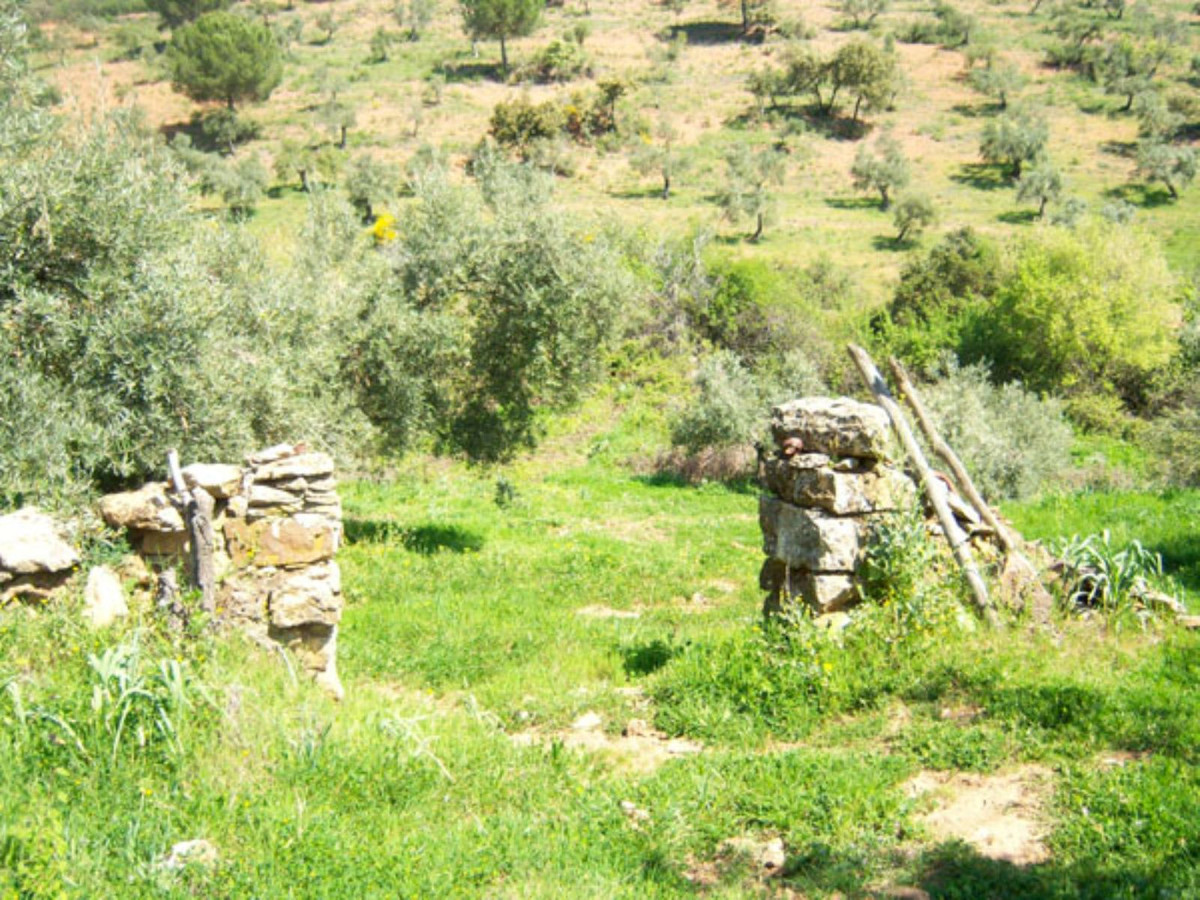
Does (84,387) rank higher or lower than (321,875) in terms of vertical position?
higher

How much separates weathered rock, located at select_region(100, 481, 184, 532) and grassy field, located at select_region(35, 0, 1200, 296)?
3156 cm

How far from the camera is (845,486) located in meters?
8.70

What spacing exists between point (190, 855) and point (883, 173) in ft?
188

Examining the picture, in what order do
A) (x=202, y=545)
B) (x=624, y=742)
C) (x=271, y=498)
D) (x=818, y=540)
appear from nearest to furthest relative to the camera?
1. (x=624, y=742)
2. (x=202, y=545)
3. (x=818, y=540)
4. (x=271, y=498)

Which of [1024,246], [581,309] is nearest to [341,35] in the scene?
[1024,246]

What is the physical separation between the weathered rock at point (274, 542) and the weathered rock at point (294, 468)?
532mm

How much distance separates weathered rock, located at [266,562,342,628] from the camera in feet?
27.6

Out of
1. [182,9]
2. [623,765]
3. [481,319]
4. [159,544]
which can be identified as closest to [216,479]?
[159,544]

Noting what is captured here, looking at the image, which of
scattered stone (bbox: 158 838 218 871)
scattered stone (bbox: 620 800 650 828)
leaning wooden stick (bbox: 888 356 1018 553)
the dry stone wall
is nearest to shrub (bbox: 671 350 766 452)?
leaning wooden stick (bbox: 888 356 1018 553)

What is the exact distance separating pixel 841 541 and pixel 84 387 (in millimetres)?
9320

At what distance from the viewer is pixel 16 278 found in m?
11.6

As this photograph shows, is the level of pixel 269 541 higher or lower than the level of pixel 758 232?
higher

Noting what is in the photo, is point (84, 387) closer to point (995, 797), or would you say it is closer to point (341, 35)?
point (995, 797)

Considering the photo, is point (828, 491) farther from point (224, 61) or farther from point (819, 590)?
point (224, 61)
